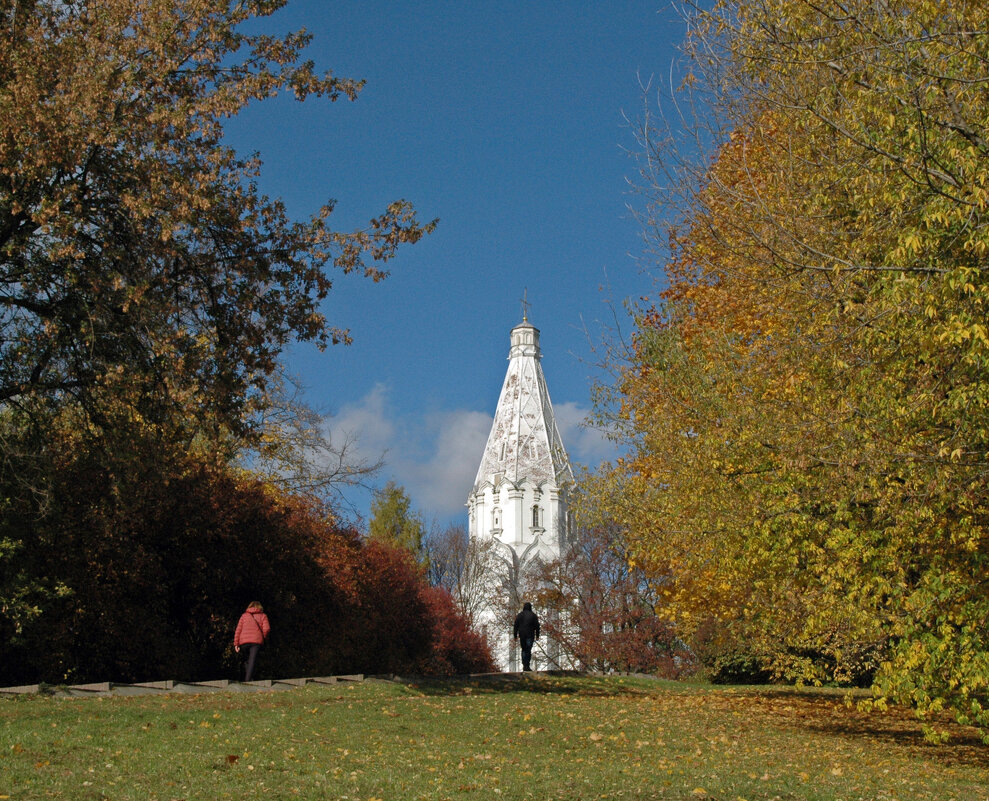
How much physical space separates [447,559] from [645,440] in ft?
161

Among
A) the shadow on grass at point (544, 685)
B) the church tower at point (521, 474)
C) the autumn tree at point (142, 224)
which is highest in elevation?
the church tower at point (521, 474)

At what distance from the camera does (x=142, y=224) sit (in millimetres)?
12680

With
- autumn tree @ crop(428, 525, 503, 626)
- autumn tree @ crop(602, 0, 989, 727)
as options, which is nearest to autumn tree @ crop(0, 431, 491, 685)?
autumn tree @ crop(602, 0, 989, 727)

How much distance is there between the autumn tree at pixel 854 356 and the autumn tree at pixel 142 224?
17.6 feet

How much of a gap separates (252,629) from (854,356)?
9839mm

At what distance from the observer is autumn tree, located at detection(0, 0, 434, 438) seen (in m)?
11.9

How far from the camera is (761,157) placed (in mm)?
13938

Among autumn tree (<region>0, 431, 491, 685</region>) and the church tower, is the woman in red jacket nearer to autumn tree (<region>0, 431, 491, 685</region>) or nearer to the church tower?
autumn tree (<region>0, 431, 491, 685</region>)

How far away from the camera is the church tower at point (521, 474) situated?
6794 centimetres

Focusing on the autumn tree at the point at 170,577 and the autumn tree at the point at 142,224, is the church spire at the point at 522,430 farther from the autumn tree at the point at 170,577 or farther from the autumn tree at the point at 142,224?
the autumn tree at the point at 142,224

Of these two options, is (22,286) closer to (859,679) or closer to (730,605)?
(730,605)

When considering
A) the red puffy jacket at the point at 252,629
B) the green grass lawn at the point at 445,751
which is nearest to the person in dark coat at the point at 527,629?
the green grass lawn at the point at 445,751

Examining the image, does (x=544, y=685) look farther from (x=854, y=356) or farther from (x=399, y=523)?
(x=399, y=523)

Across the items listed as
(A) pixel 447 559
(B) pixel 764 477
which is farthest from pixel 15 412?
(A) pixel 447 559
